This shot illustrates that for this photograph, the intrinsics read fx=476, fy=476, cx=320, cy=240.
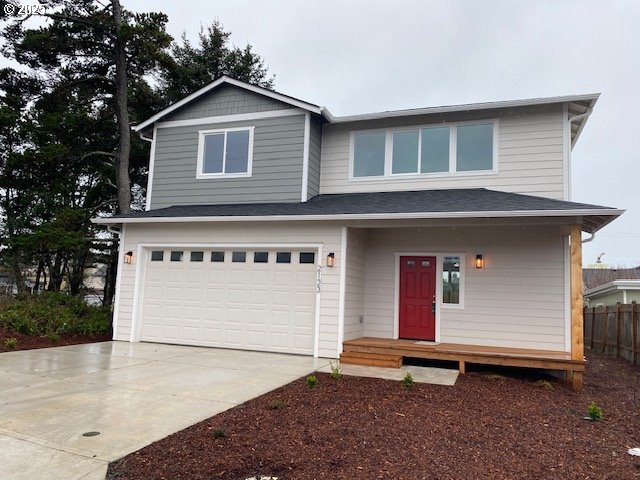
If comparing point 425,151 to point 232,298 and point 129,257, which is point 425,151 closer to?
point 232,298

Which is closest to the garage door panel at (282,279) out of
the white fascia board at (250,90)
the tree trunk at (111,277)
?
the white fascia board at (250,90)

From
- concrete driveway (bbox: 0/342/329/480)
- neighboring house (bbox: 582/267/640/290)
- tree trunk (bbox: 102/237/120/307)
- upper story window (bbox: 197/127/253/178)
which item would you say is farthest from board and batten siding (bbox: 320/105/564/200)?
neighboring house (bbox: 582/267/640/290)

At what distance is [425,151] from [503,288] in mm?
3488

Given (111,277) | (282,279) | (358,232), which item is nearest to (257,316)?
(282,279)

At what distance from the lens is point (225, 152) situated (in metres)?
11.8

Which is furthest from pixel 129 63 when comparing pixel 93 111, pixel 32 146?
pixel 32 146

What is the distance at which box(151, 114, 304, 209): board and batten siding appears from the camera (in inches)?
435

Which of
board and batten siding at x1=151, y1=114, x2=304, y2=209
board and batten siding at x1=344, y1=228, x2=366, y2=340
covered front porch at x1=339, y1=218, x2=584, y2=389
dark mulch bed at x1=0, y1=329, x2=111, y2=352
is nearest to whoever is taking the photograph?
covered front porch at x1=339, y1=218, x2=584, y2=389

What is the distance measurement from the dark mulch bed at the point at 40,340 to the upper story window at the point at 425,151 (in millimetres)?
7397

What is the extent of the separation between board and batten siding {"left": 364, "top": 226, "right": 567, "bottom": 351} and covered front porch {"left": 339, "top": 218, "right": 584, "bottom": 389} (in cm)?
2

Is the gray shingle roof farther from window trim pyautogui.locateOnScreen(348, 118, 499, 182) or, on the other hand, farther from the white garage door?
the white garage door

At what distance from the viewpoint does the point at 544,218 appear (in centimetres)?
812

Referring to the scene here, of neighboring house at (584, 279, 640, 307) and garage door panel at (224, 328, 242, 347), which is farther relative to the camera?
neighboring house at (584, 279, 640, 307)

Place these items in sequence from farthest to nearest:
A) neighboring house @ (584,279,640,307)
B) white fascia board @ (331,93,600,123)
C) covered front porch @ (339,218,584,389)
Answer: neighboring house @ (584,279,640,307) → white fascia board @ (331,93,600,123) → covered front porch @ (339,218,584,389)
